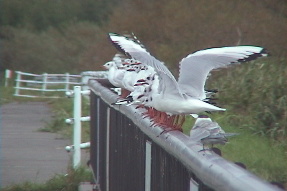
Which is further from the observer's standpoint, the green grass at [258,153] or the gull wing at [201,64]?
the green grass at [258,153]

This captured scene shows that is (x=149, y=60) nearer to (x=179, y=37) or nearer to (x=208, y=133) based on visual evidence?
(x=208, y=133)

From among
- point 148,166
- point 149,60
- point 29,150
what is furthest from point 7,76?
point 149,60

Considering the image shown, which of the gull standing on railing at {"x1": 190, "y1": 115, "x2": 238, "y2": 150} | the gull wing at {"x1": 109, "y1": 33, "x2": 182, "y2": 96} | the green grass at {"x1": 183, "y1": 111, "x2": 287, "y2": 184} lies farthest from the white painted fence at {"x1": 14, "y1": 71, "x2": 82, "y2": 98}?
the gull standing on railing at {"x1": 190, "y1": 115, "x2": 238, "y2": 150}

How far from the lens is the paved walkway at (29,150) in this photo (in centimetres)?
1109

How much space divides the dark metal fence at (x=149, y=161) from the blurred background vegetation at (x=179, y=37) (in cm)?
170

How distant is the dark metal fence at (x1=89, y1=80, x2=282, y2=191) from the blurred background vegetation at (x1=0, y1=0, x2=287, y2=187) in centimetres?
170

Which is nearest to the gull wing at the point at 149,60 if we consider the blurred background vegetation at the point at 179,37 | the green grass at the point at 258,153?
the green grass at the point at 258,153

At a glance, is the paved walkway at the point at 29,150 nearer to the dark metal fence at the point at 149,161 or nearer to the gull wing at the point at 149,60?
the dark metal fence at the point at 149,161

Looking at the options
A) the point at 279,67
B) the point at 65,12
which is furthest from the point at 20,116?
the point at 65,12

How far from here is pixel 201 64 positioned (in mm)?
4809

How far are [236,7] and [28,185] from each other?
11.6 m

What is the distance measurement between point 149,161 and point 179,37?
1724 cm

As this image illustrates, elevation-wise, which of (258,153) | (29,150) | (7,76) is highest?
(7,76)

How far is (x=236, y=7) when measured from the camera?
20.0 metres
